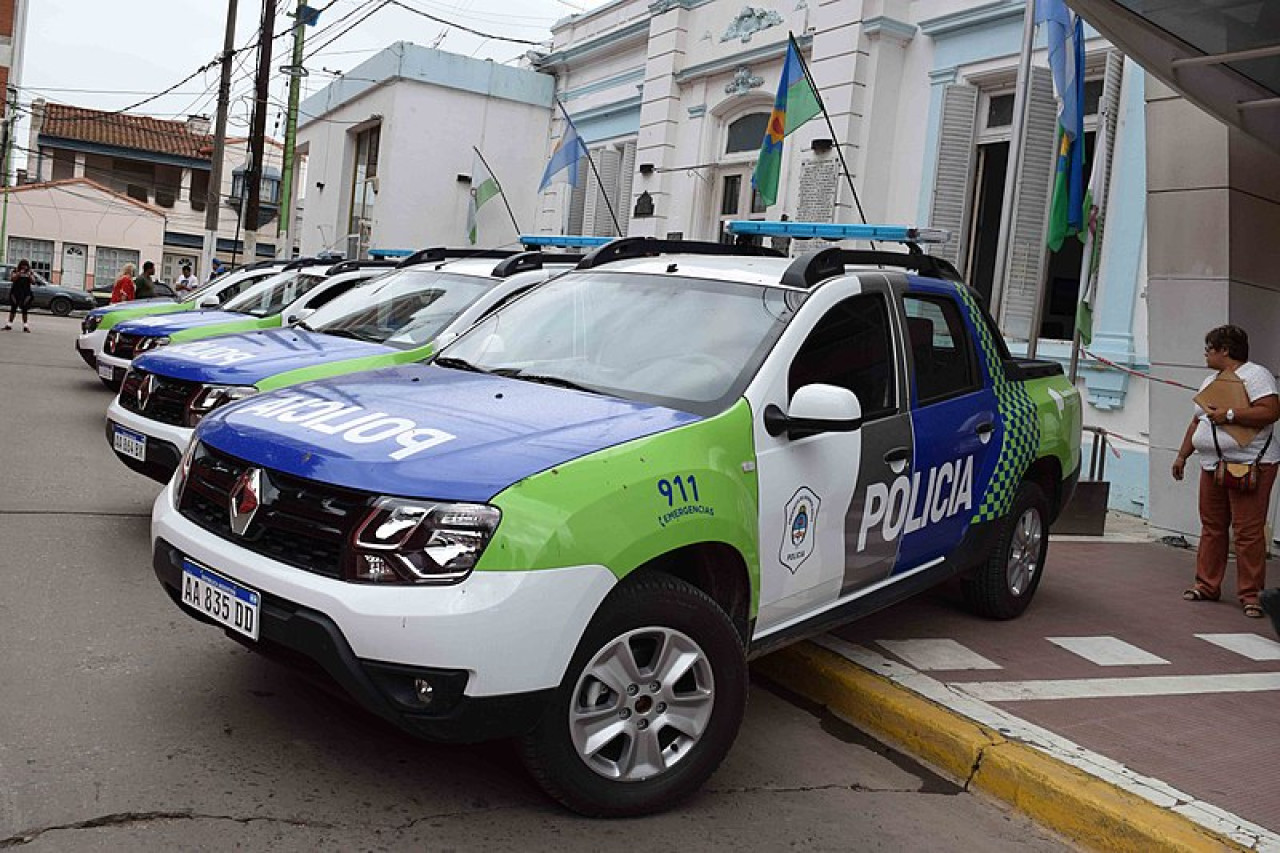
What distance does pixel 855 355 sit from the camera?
4707 mm

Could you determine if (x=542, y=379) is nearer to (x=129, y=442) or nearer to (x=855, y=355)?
(x=855, y=355)

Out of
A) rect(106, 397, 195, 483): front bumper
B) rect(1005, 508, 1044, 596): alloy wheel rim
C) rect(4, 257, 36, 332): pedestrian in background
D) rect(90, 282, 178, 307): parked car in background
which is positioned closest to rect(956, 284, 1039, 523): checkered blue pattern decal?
rect(1005, 508, 1044, 596): alloy wheel rim

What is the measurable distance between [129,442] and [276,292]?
612cm

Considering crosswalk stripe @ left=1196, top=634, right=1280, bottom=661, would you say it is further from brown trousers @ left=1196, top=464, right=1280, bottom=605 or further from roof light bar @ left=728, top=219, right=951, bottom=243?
roof light bar @ left=728, top=219, right=951, bottom=243

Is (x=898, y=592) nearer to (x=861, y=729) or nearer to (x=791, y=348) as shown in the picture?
(x=861, y=729)

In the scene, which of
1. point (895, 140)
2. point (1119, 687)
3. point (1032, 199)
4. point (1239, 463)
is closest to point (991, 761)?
point (1119, 687)

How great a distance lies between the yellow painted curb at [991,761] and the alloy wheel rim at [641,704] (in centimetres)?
121

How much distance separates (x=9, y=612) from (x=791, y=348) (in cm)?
348

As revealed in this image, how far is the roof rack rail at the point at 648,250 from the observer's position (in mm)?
5461

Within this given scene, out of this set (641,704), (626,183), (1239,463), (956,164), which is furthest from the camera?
(626,183)

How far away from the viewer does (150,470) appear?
6.29 metres

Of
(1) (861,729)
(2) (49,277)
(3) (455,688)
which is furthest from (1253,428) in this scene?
(2) (49,277)

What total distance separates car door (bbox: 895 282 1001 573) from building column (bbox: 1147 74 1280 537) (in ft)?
12.1

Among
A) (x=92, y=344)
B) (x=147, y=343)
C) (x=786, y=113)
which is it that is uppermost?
(x=786, y=113)
